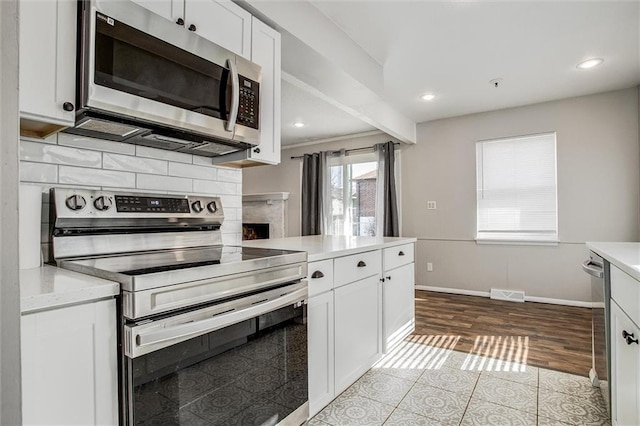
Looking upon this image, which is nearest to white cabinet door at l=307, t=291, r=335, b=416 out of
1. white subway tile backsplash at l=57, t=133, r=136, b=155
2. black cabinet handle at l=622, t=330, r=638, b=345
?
white subway tile backsplash at l=57, t=133, r=136, b=155

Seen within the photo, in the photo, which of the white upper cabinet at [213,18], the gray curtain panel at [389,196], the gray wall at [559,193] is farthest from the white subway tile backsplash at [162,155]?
the gray wall at [559,193]

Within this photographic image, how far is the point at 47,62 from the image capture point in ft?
3.65

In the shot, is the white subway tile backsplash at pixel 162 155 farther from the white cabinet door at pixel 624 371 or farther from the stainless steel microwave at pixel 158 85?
the white cabinet door at pixel 624 371

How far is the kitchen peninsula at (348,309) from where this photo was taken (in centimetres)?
175

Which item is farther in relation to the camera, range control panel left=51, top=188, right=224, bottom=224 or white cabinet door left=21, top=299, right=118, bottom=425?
range control panel left=51, top=188, right=224, bottom=224

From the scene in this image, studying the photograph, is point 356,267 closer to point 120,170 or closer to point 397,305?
point 397,305

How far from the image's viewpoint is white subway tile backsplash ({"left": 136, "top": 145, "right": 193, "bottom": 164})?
164 cm

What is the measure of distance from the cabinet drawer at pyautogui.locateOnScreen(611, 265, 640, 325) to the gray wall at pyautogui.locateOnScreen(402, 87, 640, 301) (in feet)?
9.68

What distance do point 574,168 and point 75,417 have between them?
485 cm

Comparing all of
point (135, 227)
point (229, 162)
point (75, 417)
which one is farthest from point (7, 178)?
point (229, 162)

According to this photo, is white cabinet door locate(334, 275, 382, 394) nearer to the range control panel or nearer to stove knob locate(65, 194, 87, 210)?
the range control panel

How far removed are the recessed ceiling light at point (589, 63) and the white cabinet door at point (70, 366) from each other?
4.01 m

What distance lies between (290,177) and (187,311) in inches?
213

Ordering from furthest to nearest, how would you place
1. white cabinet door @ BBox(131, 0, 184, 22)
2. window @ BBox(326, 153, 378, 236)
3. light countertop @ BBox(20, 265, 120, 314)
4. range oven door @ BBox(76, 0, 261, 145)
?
1. window @ BBox(326, 153, 378, 236)
2. white cabinet door @ BBox(131, 0, 184, 22)
3. range oven door @ BBox(76, 0, 261, 145)
4. light countertop @ BBox(20, 265, 120, 314)
